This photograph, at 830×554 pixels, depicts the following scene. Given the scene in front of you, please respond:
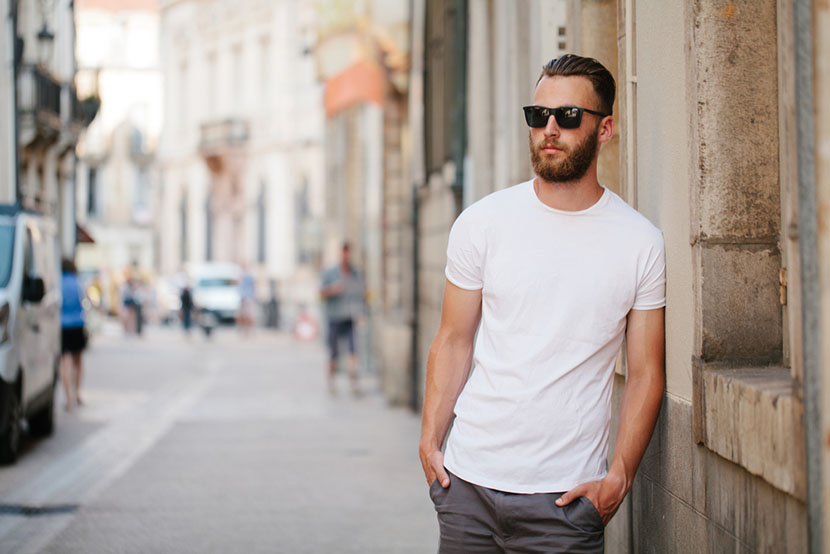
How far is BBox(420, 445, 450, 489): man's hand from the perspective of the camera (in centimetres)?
340

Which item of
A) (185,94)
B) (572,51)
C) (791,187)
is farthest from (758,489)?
(185,94)

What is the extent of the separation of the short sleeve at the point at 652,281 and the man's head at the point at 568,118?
0.96 feet

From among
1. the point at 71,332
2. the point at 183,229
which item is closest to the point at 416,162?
the point at 71,332

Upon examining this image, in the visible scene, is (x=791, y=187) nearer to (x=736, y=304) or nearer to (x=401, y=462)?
(x=736, y=304)

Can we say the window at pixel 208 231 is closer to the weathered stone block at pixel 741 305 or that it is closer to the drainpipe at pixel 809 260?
the weathered stone block at pixel 741 305

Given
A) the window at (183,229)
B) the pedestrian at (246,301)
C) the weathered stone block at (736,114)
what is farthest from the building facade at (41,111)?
the weathered stone block at (736,114)

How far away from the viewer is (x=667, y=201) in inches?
159

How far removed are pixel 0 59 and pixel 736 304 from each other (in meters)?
21.4

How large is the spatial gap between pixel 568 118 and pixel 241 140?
4529cm

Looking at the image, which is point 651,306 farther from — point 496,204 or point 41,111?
point 41,111

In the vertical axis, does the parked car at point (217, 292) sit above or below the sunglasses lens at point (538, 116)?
below

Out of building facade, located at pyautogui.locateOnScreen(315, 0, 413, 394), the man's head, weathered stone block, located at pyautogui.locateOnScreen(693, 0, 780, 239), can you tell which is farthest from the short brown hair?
building facade, located at pyautogui.locateOnScreen(315, 0, 413, 394)

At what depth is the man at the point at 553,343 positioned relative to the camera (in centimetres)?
327

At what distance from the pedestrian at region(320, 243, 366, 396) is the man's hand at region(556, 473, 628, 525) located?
40.6ft
